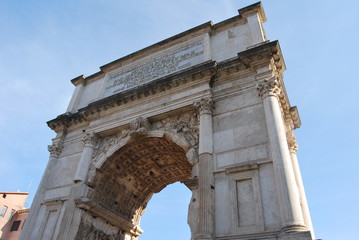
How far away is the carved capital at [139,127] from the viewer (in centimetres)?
1074

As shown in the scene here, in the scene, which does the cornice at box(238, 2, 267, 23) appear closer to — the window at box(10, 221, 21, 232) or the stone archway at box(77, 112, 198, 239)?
the stone archway at box(77, 112, 198, 239)

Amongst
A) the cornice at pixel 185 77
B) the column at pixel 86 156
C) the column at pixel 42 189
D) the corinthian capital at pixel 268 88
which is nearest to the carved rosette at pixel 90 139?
the column at pixel 86 156

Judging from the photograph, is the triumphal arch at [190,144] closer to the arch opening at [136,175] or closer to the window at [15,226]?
the arch opening at [136,175]

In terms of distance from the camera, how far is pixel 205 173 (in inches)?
322

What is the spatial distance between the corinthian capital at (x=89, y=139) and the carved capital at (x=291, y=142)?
7.23 m

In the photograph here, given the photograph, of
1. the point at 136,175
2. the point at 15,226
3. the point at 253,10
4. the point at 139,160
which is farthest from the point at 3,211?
the point at 253,10

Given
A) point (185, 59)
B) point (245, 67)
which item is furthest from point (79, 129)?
point (245, 67)

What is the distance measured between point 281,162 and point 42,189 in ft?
28.6

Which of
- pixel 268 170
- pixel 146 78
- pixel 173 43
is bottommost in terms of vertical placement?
pixel 268 170

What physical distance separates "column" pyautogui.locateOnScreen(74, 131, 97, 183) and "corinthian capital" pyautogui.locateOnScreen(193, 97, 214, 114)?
4461 mm

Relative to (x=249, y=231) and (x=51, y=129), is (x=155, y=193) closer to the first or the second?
(x=51, y=129)

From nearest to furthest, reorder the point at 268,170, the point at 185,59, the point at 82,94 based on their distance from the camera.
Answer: the point at 268,170 → the point at 185,59 → the point at 82,94

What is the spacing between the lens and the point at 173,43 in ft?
43.1

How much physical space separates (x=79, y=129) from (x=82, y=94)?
2.49m
